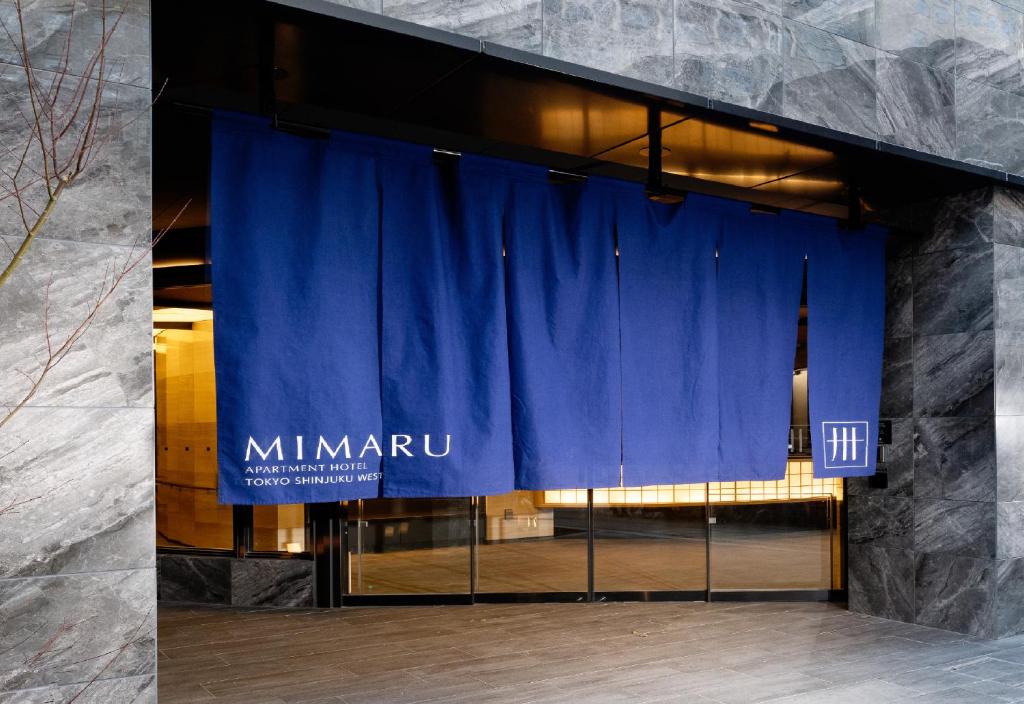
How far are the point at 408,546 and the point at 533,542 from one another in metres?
1.31

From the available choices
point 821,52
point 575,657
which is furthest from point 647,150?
point 575,657

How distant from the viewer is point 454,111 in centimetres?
529

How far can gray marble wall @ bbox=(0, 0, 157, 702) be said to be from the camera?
11.0 feet

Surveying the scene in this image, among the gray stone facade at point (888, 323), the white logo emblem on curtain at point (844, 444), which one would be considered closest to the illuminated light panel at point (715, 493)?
the gray stone facade at point (888, 323)

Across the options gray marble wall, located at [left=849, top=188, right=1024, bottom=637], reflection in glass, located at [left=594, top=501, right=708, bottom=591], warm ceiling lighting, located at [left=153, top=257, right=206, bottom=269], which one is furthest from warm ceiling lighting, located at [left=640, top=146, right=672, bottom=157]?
warm ceiling lighting, located at [left=153, top=257, right=206, bottom=269]

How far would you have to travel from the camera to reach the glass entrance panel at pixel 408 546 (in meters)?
8.58

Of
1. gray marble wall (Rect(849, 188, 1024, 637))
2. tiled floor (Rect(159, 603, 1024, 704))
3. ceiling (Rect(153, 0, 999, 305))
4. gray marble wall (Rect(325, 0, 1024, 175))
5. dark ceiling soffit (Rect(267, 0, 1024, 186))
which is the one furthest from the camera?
gray marble wall (Rect(849, 188, 1024, 637))

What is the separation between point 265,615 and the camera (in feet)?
26.8

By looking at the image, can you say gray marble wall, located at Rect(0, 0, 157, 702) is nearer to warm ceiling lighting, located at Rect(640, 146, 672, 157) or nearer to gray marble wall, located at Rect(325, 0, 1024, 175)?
gray marble wall, located at Rect(325, 0, 1024, 175)

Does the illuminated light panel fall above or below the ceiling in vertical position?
below

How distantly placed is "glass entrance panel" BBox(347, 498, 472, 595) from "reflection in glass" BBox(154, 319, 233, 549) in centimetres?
146

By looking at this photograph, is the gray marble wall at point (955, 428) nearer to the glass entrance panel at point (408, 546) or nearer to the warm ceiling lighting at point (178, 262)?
the glass entrance panel at point (408, 546)

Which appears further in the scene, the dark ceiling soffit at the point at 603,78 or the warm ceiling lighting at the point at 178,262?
the warm ceiling lighting at the point at 178,262

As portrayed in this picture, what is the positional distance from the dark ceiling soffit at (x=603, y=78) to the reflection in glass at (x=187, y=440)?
571 cm
